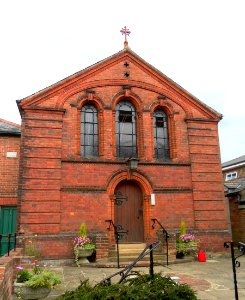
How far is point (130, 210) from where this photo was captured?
522 inches

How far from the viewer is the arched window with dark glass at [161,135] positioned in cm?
1434

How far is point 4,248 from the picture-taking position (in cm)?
1342

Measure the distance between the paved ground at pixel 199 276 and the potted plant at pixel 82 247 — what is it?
0.49 m

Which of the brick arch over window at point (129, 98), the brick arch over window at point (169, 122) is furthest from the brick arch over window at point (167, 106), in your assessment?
the brick arch over window at point (129, 98)

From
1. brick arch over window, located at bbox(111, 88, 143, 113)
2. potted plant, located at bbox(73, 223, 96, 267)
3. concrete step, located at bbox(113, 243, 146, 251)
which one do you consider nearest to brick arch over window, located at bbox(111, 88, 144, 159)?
brick arch over window, located at bbox(111, 88, 143, 113)

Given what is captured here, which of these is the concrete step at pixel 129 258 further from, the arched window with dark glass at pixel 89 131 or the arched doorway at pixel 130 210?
the arched window with dark glass at pixel 89 131

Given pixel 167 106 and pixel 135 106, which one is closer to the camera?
pixel 135 106

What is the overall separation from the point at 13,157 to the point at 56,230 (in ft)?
14.3

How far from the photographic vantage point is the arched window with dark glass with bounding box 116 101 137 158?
14.0 meters

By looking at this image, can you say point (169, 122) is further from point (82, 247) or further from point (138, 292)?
point (138, 292)

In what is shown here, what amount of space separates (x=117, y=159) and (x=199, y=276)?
19.3 ft

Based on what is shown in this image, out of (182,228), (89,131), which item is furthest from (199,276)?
(89,131)

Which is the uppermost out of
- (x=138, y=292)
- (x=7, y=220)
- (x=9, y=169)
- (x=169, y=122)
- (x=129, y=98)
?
(x=129, y=98)

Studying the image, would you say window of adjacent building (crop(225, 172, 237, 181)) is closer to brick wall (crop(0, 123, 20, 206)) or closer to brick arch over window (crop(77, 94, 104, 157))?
brick arch over window (crop(77, 94, 104, 157))
